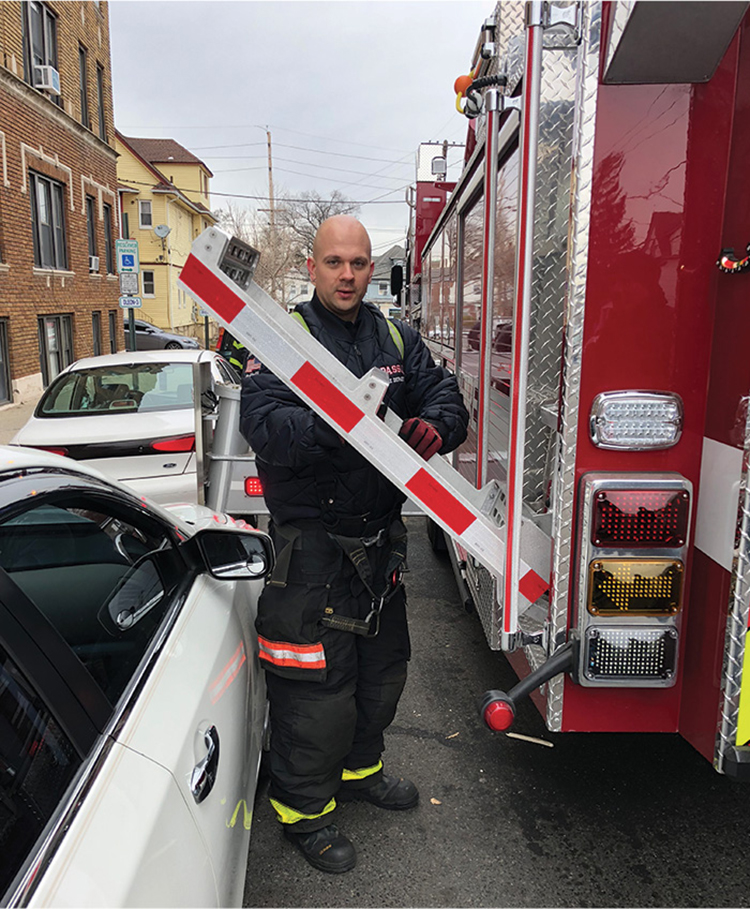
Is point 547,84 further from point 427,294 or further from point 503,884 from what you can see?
point 427,294

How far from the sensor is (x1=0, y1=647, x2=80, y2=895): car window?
1.00m

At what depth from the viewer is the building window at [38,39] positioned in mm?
14398

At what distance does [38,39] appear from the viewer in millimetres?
15125

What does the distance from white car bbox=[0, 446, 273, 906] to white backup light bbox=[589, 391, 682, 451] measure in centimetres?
103

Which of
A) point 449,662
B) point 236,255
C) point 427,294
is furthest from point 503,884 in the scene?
point 427,294

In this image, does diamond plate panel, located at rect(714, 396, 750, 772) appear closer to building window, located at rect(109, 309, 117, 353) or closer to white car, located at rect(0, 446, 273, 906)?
white car, located at rect(0, 446, 273, 906)

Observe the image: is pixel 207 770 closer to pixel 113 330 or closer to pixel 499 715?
pixel 499 715

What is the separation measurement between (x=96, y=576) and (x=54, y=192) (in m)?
17.1

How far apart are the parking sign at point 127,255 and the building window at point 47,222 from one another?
4109 mm

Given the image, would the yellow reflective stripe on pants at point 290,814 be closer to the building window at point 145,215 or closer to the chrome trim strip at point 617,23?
the chrome trim strip at point 617,23

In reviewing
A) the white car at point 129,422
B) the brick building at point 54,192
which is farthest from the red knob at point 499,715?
the brick building at point 54,192

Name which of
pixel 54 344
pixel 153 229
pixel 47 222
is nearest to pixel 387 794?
pixel 54 344

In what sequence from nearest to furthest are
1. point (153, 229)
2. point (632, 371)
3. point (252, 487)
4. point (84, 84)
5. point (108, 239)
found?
point (632, 371)
point (252, 487)
point (84, 84)
point (108, 239)
point (153, 229)

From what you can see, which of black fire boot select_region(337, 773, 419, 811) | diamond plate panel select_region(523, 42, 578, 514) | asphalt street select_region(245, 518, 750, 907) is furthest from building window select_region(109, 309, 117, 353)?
diamond plate panel select_region(523, 42, 578, 514)
